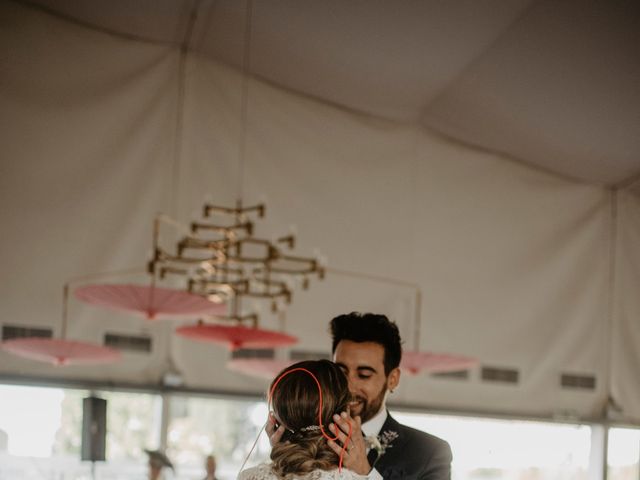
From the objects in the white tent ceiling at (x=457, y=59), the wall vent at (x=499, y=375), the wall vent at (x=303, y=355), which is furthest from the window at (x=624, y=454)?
the wall vent at (x=303, y=355)

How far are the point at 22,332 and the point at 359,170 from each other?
417 centimetres

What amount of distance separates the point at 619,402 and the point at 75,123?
743 centimetres

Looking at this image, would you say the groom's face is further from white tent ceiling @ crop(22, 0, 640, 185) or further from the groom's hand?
white tent ceiling @ crop(22, 0, 640, 185)

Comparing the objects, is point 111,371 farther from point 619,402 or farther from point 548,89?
point 619,402

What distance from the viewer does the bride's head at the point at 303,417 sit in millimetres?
2490

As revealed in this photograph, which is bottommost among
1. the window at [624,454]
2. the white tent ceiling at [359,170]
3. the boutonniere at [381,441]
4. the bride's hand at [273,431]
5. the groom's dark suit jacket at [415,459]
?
the window at [624,454]

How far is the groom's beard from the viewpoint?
10.5 ft

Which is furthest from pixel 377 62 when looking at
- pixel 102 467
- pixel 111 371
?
pixel 102 467

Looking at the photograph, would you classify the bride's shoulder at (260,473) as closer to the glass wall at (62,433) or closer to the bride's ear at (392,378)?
the bride's ear at (392,378)

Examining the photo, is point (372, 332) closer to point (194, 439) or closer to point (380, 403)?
point (380, 403)

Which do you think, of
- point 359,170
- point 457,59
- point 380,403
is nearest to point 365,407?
point 380,403

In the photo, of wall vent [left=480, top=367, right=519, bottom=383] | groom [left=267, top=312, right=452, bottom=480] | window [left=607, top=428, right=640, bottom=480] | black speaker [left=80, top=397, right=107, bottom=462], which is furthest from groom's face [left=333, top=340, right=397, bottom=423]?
window [left=607, top=428, right=640, bottom=480]

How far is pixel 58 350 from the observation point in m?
7.49

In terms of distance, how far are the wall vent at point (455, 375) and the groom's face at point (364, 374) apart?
325 inches
